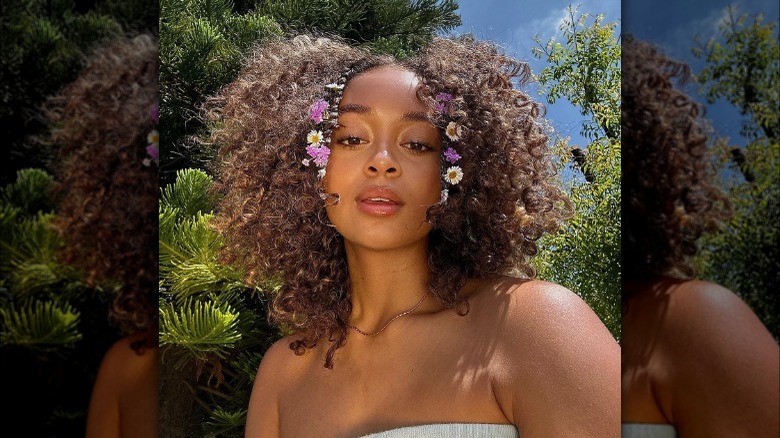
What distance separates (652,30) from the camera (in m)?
0.74

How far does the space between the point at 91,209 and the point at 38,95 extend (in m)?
0.12

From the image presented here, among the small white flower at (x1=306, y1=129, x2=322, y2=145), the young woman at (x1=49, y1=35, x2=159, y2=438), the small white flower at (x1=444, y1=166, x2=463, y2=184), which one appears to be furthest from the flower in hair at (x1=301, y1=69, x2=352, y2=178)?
the young woman at (x1=49, y1=35, x2=159, y2=438)

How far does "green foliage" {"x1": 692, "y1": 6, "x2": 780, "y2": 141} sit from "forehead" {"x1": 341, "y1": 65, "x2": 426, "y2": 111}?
93cm

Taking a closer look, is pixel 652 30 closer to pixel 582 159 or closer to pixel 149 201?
pixel 149 201

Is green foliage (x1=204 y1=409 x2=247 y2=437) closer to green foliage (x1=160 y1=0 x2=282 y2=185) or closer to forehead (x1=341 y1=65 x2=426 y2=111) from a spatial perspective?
green foliage (x1=160 y1=0 x2=282 y2=185)

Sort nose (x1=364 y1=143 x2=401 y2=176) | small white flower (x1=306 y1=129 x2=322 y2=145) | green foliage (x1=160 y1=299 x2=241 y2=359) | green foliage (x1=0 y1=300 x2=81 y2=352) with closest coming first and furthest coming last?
green foliage (x1=0 y1=300 x2=81 y2=352), nose (x1=364 y1=143 x2=401 y2=176), small white flower (x1=306 y1=129 x2=322 y2=145), green foliage (x1=160 y1=299 x2=241 y2=359)

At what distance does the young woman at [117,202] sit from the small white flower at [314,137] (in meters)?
0.69

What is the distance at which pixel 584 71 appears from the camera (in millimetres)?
1717

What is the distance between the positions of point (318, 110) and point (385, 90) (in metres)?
0.15

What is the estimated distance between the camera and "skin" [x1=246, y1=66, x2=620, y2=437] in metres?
1.45

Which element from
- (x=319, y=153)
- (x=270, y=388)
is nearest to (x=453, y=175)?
(x=319, y=153)

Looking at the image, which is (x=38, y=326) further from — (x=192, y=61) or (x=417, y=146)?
(x=192, y=61)

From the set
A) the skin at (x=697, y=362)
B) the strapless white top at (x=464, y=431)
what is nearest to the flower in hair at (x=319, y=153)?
the strapless white top at (x=464, y=431)

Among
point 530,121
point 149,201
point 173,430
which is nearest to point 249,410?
point 173,430
